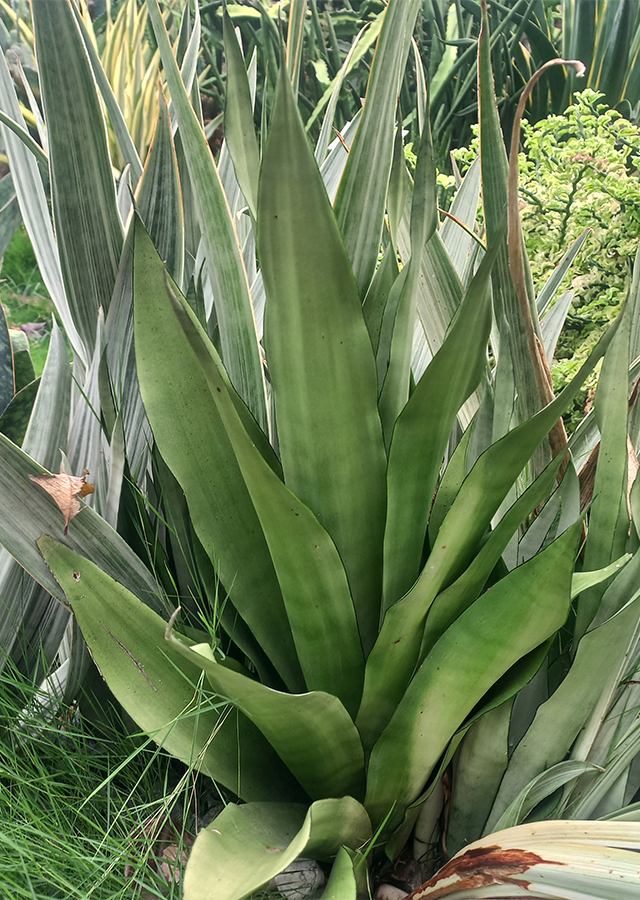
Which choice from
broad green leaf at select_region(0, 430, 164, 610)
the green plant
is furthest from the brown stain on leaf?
the green plant

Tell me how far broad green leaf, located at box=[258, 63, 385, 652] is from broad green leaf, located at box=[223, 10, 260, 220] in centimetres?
8

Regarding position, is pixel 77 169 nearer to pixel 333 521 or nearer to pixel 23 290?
pixel 333 521

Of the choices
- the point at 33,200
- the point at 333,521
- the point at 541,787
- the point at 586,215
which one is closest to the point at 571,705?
the point at 541,787

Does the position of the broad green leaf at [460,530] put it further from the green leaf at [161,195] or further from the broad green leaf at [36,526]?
the green leaf at [161,195]

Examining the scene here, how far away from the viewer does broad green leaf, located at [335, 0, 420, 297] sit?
363 mm

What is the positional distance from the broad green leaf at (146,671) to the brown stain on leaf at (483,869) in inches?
4.4

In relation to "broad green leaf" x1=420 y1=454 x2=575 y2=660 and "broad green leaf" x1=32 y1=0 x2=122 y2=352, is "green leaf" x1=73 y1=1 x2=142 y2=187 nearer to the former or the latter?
"broad green leaf" x1=32 y1=0 x2=122 y2=352

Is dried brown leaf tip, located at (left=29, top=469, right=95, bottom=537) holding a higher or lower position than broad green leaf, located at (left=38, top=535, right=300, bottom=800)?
higher

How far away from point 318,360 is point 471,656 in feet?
0.54

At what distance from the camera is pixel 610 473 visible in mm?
357

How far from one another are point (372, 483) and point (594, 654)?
0.14m

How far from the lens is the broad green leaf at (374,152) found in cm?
36

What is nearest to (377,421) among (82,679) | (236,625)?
(236,625)

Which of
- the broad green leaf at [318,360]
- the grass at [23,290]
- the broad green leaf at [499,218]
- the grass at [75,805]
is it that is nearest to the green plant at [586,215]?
the broad green leaf at [499,218]
